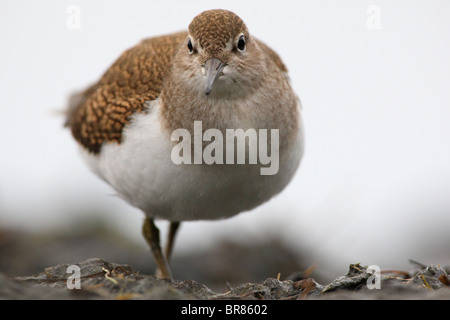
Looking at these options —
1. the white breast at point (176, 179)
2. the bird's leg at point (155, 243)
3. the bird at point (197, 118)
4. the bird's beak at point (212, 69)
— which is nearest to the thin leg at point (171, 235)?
the bird's leg at point (155, 243)

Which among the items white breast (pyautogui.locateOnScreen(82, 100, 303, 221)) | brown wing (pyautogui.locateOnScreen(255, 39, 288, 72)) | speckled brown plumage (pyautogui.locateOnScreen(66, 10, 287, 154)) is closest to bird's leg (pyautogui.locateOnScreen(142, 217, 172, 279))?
white breast (pyautogui.locateOnScreen(82, 100, 303, 221))

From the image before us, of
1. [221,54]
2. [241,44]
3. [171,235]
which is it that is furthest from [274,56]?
[171,235]

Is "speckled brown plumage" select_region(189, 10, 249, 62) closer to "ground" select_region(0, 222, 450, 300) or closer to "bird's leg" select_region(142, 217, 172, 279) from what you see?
"ground" select_region(0, 222, 450, 300)

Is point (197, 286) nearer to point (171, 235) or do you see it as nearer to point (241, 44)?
point (241, 44)

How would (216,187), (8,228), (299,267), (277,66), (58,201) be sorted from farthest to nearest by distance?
(58,201) → (8,228) → (299,267) → (277,66) → (216,187)
